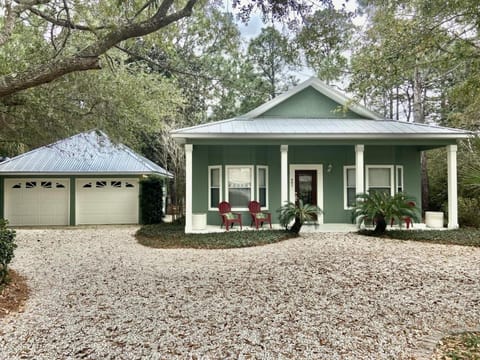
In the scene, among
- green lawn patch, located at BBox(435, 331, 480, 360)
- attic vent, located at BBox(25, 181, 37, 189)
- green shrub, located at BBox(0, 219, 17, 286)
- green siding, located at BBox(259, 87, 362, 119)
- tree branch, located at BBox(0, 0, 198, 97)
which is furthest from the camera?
attic vent, located at BBox(25, 181, 37, 189)

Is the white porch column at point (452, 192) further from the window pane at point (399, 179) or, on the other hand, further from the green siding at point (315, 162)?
the window pane at point (399, 179)

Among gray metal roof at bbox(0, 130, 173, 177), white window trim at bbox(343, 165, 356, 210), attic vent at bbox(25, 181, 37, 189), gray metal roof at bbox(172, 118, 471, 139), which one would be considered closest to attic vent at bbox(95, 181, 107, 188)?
gray metal roof at bbox(0, 130, 173, 177)

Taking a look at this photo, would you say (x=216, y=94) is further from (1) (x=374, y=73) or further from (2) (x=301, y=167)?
(2) (x=301, y=167)

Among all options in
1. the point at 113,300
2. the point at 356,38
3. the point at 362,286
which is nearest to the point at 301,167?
the point at 356,38

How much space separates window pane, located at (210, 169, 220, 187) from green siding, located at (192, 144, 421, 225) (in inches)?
8.9

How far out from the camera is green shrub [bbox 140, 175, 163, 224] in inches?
558

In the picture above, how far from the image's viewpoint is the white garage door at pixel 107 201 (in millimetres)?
14273

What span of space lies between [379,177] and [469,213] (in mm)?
3225

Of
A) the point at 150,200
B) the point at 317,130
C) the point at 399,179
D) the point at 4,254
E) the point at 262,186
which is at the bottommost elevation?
the point at 4,254

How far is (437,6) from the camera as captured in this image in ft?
17.3

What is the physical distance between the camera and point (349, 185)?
39.5ft

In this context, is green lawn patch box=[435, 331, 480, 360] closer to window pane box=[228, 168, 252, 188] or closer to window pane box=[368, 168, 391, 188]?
window pane box=[228, 168, 252, 188]

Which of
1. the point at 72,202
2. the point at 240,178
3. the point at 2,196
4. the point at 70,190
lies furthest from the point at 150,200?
the point at 2,196

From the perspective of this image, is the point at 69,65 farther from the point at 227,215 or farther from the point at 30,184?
the point at 30,184
